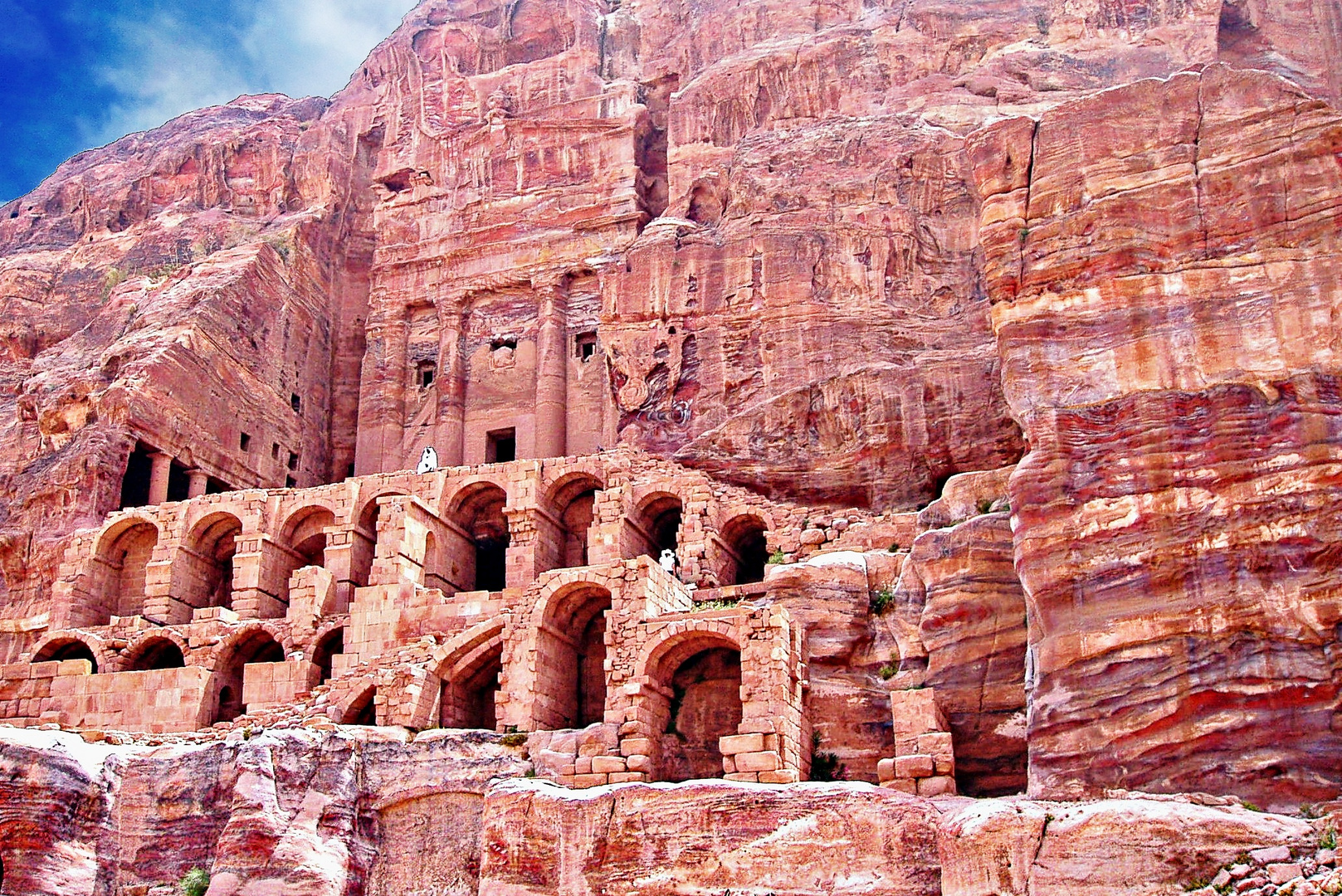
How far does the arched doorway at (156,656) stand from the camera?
4075 centimetres

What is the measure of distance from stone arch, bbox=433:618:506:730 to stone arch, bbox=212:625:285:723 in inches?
255

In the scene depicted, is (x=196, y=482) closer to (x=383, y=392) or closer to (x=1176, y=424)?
(x=383, y=392)

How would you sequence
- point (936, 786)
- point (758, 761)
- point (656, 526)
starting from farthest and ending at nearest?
point (656, 526) < point (758, 761) < point (936, 786)

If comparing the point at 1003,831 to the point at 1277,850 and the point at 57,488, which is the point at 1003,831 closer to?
the point at 1277,850

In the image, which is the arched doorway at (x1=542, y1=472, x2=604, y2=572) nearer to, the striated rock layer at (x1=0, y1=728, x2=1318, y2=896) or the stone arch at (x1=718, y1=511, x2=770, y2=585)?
the stone arch at (x1=718, y1=511, x2=770, y2=585)

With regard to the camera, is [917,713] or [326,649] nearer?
[917,713]

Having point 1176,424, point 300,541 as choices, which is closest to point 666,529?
point 300,541

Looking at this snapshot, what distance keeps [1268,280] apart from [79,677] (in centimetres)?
3014

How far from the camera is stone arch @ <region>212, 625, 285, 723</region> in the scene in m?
39.3

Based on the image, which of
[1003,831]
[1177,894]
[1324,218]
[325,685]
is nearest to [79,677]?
[325,685]

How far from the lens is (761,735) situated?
93.5 ft

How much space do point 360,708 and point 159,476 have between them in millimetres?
16832

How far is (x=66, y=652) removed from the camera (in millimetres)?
42031

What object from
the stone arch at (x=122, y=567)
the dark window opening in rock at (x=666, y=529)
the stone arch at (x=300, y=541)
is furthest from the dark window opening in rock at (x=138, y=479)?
the dark window opening in rock at (x=666, y=529)
